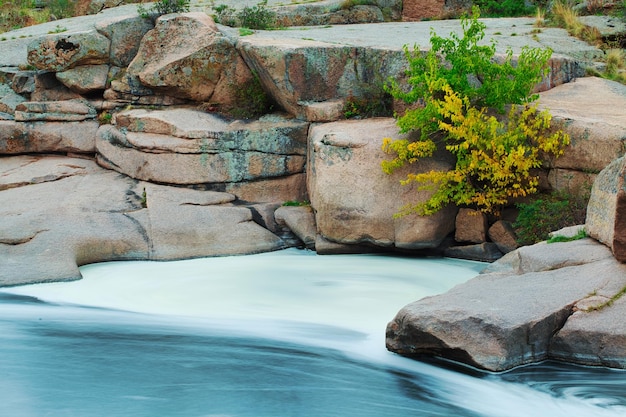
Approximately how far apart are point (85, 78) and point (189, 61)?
195cm

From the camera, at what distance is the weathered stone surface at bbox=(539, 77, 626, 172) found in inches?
448

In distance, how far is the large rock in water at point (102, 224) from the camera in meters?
11.1

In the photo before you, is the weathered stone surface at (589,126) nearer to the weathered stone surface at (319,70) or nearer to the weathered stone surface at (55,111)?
the weathered stone surface at (319,70)

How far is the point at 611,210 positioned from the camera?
8.73 m

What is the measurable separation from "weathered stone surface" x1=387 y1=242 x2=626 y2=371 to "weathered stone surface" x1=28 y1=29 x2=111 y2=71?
8.87 m

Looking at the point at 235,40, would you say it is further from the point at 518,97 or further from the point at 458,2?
the point at 458,2

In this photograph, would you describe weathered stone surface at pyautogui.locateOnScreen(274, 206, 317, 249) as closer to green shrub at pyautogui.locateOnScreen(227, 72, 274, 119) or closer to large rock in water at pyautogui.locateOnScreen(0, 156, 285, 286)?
large rock in water at pyautogui.locateOnScreen(0, 156, 285, 286)

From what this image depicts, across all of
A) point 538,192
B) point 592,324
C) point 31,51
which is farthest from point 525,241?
point 31,51

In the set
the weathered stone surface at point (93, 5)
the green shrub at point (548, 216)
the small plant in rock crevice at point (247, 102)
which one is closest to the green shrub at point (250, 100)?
the small plant in rock crevice at point (247, 102)

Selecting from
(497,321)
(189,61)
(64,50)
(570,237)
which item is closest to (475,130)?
(570,237)

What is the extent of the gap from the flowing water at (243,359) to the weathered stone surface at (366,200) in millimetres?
1161

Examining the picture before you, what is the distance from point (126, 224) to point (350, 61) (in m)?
4.45

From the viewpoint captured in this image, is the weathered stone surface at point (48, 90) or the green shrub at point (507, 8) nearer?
the weathered stone surface at point (48, 90)

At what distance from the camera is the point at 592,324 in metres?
7.56
